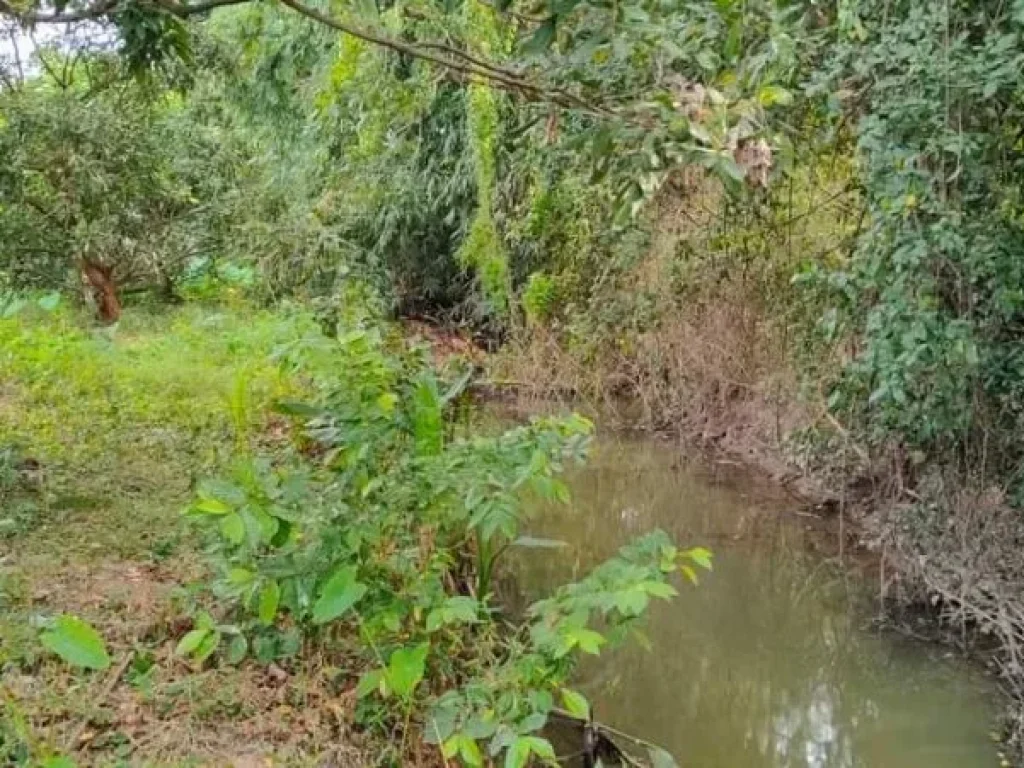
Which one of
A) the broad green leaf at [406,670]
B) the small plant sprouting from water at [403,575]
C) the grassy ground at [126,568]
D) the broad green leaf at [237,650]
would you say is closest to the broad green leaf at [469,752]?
the small plant sprouting from water at [403,575]

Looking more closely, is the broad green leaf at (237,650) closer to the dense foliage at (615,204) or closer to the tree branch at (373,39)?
the dense foliage at (615,204)

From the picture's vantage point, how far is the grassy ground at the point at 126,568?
116 inches

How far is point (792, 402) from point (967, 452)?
2381mm

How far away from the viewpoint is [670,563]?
3.04m

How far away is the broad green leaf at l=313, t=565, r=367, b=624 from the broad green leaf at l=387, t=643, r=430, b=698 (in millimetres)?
204

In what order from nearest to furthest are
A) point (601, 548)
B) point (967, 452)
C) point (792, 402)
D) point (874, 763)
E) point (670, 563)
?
point (670, 563), point (874, 763), point (967, 452), point (601, 548), point (792, 402)

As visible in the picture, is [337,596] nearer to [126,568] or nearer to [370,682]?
[370,682]

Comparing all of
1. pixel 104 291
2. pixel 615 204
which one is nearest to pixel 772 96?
pixel 615 204

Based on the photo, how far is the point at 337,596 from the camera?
307 cm

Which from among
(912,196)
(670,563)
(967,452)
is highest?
(912,196)

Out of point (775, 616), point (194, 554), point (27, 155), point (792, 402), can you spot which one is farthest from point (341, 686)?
point (792, 402)

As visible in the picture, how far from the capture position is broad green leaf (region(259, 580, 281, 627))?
Answer: 124 inches

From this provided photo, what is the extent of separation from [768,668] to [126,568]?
267cm

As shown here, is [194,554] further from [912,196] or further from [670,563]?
[912,196]
